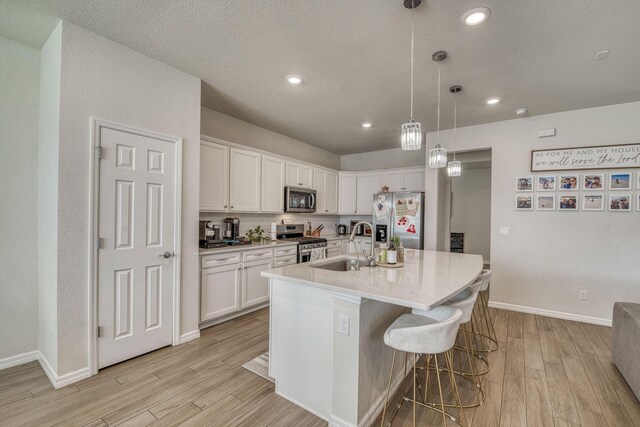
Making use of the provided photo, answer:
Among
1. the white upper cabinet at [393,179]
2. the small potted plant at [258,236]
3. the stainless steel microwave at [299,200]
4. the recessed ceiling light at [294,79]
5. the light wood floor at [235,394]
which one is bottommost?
the light wood floor at [235,394]

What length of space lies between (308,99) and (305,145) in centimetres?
224

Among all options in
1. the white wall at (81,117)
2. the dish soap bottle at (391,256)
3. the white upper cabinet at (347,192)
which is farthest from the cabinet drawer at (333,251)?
the white wall at (81,117)

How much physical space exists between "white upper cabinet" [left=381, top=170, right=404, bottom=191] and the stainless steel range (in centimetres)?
176

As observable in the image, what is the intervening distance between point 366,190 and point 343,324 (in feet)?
14.4

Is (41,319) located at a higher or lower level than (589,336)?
higher

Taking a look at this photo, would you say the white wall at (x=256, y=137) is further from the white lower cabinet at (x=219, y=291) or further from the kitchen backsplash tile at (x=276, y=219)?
the white lower cabinet at (x=219, y=291)

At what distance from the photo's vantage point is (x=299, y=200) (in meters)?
4.99

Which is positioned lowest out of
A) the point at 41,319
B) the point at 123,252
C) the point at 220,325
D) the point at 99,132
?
the point at 220,325

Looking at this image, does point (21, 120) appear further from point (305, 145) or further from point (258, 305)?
point (305, 145)

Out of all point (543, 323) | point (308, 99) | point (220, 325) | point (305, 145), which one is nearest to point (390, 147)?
point (305, 145)

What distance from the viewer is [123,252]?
247cm

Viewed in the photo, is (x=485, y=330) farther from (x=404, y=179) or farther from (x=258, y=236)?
(x=258, y=236)

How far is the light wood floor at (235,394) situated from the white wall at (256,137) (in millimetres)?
2791

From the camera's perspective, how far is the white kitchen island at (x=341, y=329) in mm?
1710
